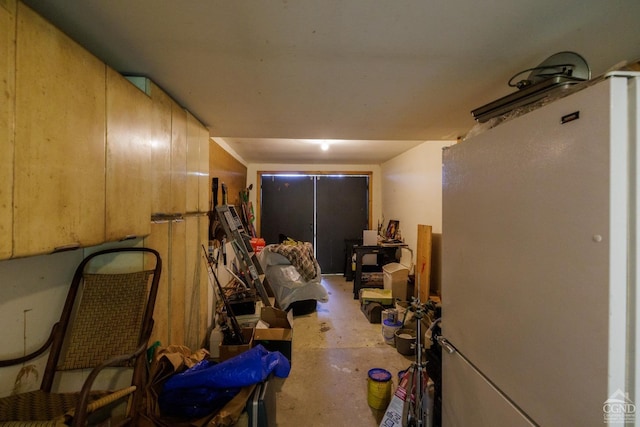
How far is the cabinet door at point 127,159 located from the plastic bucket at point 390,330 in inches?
100

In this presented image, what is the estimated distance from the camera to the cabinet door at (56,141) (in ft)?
2.63

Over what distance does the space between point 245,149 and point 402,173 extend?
2.63 meters

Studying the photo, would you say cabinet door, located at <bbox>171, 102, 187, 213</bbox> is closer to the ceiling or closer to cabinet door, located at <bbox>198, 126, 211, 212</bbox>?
the ceiling

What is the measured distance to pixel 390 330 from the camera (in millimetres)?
2973

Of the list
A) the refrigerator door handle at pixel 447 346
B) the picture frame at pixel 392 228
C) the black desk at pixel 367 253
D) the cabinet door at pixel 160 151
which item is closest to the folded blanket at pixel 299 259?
the black desk at pixel 367 253

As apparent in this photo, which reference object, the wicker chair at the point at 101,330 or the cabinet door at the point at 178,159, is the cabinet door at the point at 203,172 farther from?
the wicker chair at the point at 101,330

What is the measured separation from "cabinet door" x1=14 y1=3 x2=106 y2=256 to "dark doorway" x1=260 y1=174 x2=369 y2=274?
4836 mm

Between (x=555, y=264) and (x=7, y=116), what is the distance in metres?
1.55

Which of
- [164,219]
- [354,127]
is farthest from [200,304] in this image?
[354,127]

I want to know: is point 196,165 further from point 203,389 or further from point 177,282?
point 203,389

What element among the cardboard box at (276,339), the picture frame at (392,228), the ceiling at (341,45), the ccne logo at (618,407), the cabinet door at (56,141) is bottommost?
the cardboard box at (276,339)

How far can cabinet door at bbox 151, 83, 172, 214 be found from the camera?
1535mm

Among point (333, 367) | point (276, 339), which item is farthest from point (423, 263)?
point (276, 339)

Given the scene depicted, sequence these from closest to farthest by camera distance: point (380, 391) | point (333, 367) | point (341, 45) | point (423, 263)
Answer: point (341, 45) < point (380, 391) < point (333, 367) < point (423, 263)
